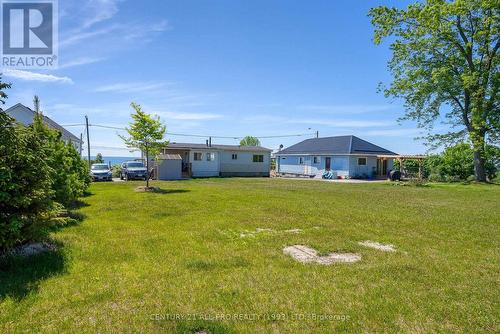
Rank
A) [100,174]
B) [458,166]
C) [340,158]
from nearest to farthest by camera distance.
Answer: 1. [100,174]
2. [458,166]
3. [340,158]

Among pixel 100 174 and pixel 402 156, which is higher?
pixel 402 156

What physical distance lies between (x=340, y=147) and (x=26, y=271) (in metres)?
35.0

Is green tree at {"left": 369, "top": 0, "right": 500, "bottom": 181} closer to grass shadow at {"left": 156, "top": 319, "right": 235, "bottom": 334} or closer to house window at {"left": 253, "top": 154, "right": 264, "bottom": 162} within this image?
house window at {"left": 253, "top": 154, "right": 264, "bottom": 162}

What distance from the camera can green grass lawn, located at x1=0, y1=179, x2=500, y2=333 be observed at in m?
3.58

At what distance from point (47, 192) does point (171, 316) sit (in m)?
3.71

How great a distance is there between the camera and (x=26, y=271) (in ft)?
16.2

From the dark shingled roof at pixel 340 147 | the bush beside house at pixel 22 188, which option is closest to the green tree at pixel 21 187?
the bush beside house at pixel 22 188

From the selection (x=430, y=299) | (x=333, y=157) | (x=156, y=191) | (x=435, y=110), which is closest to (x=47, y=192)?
(x=430, y=299)

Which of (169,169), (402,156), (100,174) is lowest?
(100,174)

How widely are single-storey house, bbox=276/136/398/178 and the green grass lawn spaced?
27.2 metres

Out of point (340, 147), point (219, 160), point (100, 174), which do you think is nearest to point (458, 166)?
point (340, 147)

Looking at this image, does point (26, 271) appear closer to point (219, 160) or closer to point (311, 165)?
point (219, 160)

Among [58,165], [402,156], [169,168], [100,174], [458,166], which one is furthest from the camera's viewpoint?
[402,156]

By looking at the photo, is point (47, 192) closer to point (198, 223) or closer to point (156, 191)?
point (198, 223)
